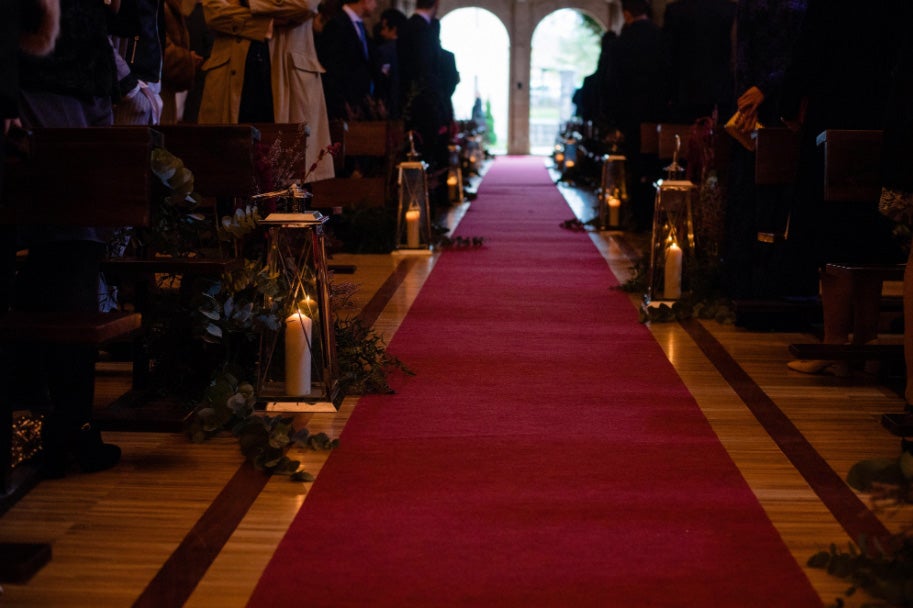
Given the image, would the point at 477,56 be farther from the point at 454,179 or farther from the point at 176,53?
the point at 176,53

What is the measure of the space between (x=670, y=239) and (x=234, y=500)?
3093 mm

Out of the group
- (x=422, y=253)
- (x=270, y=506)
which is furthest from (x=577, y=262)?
(x=270, y=506)

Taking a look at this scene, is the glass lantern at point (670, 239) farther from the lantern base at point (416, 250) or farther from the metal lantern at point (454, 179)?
the metal lantern at point (454, 179)

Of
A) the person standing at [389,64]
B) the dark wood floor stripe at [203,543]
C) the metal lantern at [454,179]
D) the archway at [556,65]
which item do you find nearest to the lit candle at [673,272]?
the dark wood floor stripe at [203,543]

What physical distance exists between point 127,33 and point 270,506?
1.41 m

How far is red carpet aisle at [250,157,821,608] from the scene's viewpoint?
2.36 m

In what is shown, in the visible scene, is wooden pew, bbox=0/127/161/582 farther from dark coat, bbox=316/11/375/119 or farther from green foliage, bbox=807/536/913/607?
dark coat, bbox=316/11/375/119

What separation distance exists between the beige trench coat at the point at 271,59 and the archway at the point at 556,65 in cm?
2330

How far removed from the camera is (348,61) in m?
8.16

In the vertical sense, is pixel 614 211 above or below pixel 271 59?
below

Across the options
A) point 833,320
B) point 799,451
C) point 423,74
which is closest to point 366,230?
point 423,74

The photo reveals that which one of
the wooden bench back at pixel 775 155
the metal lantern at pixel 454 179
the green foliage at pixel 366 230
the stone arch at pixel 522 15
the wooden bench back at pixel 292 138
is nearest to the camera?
the wooden bench back at pixel 775 155

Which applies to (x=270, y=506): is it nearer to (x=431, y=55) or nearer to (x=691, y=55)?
(x=691, y=55)

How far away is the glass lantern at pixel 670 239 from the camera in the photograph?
5.41 metres
